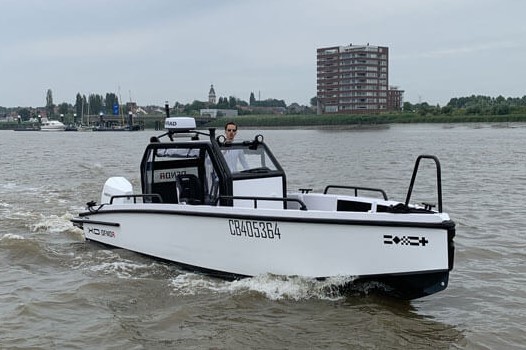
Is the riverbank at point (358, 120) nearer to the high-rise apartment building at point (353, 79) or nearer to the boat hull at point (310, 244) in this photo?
the high-rise apartment building at point (353, 79)

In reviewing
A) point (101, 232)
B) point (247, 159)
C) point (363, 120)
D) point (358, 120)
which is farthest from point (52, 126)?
point (247, 159)

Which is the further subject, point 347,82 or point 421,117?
point 347,82

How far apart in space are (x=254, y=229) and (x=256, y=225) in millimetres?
69

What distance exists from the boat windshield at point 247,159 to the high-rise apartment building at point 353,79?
131437 mm

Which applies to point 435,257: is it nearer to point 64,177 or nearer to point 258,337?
point 258,337

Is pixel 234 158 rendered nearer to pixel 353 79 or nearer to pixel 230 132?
pixel 230 132

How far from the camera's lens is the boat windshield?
360 inches

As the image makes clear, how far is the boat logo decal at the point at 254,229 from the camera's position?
7664 millimetres

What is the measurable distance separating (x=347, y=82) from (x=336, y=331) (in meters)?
139

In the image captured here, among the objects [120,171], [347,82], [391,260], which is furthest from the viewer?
[347,82]

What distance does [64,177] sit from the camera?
25500 mm

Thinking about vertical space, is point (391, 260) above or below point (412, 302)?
above

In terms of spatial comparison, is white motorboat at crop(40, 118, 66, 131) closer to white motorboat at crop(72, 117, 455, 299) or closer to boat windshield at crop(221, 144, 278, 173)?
white motorboat at crop(72, 117, 455, 299)

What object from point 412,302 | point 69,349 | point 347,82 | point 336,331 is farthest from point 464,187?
point 347,82
